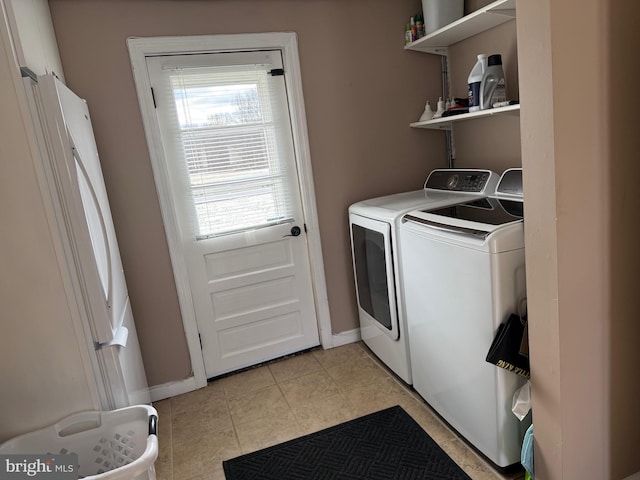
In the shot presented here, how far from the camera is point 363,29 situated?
279 cm

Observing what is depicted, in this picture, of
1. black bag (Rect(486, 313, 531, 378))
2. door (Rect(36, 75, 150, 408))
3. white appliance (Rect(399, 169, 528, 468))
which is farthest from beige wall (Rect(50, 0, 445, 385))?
black bag (Rect(486, 313, 531, 378))

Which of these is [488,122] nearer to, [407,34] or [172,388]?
[407,34]

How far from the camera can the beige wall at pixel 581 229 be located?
4.42 feet

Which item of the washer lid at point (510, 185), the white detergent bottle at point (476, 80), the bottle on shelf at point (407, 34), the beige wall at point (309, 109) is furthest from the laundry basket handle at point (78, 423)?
the bottle on shelf at point (407, 34)

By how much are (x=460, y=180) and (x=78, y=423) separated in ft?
7.48

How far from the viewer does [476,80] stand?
7.49 feet

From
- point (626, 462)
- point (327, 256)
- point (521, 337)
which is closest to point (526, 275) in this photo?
point (521, 337)

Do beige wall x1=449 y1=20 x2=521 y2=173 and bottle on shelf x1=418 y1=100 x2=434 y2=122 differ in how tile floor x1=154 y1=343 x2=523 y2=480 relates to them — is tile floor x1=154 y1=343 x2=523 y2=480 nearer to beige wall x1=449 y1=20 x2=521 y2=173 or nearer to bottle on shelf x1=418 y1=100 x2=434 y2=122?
beige wall x1=449 y1=20 x2=521 y2=173

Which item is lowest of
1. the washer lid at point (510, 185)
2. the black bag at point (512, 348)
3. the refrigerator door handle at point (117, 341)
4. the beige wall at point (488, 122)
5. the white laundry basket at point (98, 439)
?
the white laundry basket at point (98, 439)

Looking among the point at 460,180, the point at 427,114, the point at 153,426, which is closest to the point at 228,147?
the point at 427,114

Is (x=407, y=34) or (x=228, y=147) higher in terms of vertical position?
(x=407, y=34)

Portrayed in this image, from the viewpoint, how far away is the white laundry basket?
5.23 feet

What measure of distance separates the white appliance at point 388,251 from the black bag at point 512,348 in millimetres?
740

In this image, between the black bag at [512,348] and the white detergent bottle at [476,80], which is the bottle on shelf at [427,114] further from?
the black bag at [512,348]
